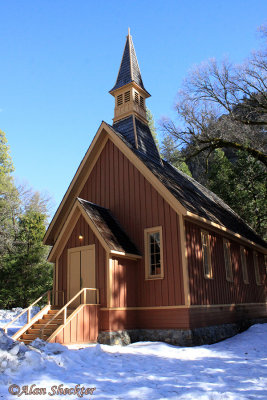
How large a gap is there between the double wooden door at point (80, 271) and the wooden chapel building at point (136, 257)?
4 cm

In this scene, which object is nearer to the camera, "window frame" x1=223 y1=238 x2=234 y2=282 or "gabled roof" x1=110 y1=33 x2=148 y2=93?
"window frame" x1=223 y1=238 x2=234 y2=282

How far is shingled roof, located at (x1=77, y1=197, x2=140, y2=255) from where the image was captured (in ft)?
38.4

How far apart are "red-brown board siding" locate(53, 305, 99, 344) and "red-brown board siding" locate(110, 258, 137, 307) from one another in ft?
2.40

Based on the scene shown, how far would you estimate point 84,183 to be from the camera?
1535 centimetres

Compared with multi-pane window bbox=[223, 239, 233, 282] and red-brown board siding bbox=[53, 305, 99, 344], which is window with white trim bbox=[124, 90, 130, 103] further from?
red-brown board siding bbox=[53, 305, 99, 344]

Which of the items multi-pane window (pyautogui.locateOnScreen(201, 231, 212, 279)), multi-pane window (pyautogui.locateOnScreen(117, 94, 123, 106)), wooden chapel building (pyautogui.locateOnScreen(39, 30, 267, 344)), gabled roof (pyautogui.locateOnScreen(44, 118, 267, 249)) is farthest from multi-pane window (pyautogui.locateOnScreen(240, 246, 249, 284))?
multi-pane window (pyautogui.locateOnScreen(117, 94, 123, 106))

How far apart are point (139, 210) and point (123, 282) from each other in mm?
2784

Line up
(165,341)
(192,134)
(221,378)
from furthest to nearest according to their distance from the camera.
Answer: (192,134)
(165,341)
(221,378)

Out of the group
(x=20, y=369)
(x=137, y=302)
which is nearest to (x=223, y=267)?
(x=137, y=302)

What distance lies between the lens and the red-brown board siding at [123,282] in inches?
453

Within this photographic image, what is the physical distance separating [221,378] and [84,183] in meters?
10.4

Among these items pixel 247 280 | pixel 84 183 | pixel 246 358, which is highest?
pixel 84 183

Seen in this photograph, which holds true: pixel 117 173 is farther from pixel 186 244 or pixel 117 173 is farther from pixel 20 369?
pixel 20 369

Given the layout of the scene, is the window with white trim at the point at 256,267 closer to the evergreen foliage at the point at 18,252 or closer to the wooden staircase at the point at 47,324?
the wooden staircase at the point at 47,324
